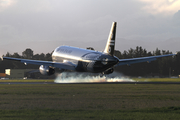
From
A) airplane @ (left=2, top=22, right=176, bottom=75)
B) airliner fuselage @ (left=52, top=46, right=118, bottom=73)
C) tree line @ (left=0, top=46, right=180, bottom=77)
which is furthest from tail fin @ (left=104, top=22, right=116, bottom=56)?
tree line @ (left=0, top=46, right=180, bottom=77)

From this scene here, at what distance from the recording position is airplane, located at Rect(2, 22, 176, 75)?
6169cm

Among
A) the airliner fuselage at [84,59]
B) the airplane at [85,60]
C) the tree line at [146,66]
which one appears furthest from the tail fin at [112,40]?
the tree line at [146,66]

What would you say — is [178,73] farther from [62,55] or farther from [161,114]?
[161,114]

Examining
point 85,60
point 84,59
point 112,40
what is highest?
point 112,40

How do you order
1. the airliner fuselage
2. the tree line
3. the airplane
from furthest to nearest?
the tree line → the airplane → the airliner fuselage

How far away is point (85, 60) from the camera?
219 ft

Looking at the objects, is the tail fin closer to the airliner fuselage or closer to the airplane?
the airplane

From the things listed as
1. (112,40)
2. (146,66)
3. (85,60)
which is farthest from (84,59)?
(146,66)

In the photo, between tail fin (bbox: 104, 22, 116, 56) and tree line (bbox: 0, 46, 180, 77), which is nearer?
tail fin (bbox: 104, 22, 116, 56)

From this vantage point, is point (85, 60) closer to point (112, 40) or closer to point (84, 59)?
point (84, 59)

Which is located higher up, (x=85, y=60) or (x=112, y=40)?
(x=112, y=40)

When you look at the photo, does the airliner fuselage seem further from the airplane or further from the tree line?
the tree line

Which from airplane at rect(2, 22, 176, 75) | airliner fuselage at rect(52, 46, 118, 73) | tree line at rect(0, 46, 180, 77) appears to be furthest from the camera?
tree line at rect(0, 46, 180, 77)

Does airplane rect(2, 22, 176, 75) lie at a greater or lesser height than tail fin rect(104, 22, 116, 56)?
lesser
